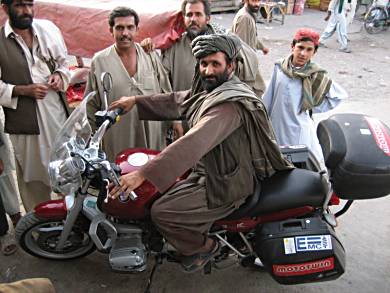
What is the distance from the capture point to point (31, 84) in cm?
271

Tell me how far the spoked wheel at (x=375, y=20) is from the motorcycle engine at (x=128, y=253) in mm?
10646

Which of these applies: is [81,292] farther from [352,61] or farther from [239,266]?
[352,61]

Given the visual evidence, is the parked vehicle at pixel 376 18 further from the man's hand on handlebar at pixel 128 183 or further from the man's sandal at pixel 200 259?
the man's hand on handlebar at pixel 128 183

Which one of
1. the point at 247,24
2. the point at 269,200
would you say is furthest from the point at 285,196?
the point at 247,24

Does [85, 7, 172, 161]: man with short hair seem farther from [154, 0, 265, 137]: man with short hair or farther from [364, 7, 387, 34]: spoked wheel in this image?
[364, 7, 387, 34]: spoked wheel

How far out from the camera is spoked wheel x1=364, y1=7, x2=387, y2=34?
10.6 meters

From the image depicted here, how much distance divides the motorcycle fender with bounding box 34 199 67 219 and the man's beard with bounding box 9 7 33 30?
126cm

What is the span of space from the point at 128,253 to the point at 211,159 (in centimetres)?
88

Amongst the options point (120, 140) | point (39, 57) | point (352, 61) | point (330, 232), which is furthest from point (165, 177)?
point (352, 61)

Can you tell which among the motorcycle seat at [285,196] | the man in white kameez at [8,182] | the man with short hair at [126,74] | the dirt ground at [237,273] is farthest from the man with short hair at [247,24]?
the man in white kameez at [8,182]

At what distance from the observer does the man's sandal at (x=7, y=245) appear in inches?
118

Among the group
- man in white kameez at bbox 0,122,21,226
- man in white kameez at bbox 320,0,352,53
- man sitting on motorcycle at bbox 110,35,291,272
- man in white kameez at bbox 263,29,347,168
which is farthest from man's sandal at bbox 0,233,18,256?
man in white kameez at bbox 320,0,352,53

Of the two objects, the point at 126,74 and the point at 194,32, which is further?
the point at 194,32

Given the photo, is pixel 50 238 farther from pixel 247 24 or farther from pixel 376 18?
pixel 376 18
